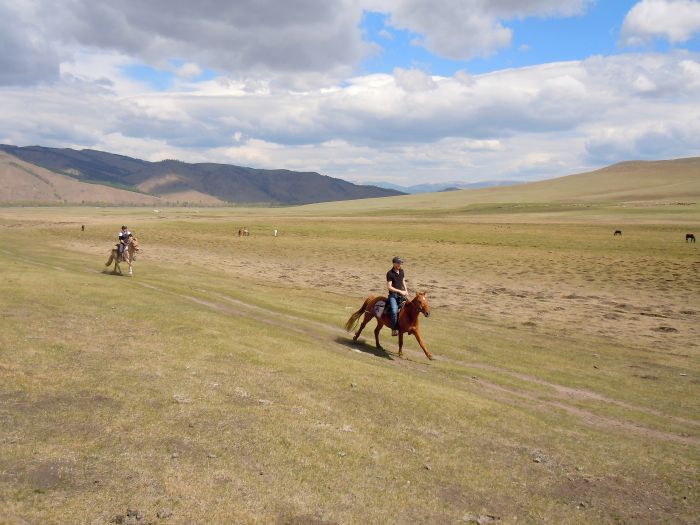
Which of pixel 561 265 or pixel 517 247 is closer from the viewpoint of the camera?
pixel 561 265

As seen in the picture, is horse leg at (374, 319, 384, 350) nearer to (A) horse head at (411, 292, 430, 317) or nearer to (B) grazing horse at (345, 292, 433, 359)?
(B) grazing horse at (345, 292, 433, 359)

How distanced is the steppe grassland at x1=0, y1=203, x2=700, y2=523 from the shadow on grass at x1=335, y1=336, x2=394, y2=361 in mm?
157

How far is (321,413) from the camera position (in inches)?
431

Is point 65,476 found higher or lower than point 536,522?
higher

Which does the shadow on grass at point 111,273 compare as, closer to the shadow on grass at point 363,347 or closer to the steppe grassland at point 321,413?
the steppe grassland at point 321,413

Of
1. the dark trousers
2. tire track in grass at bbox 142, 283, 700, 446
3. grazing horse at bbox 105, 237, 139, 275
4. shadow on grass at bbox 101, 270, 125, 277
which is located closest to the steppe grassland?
tire track in grass at bbox 142, 283, 700, 446

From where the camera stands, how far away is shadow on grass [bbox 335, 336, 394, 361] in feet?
60.8

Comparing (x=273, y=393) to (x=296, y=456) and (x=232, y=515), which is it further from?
(x=232, y=515)

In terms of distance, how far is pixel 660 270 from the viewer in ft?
137

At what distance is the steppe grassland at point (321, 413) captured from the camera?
788cm

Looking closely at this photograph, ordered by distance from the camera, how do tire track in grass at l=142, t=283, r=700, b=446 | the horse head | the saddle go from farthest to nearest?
the saddle → the horse head → tire track in grass at l=142, t=283, r=700, b=446

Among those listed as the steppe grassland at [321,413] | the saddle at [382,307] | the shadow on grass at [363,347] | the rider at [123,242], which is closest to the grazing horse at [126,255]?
the rider at [123,242]

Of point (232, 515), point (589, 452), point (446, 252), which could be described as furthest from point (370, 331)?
point (446, 252)

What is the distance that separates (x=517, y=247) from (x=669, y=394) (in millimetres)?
45339
